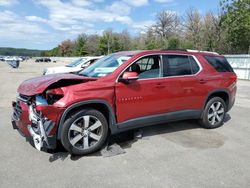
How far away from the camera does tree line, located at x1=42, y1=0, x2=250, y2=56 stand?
23.0m

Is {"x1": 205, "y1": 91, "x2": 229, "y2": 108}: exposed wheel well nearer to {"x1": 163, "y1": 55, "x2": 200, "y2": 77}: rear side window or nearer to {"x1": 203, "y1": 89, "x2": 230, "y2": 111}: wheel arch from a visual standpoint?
{"x1": 203, "y1": 89, "x2": 230, "y2": 111}: wheel arch

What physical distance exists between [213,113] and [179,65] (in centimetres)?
153

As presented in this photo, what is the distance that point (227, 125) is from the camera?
617 centimetres

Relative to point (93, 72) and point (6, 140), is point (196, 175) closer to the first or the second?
point (93, 72)

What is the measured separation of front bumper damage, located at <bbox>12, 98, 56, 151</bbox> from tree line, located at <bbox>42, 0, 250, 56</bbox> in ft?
72.3

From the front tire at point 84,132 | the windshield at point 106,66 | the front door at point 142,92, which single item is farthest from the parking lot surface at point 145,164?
the windshield at point 106,66

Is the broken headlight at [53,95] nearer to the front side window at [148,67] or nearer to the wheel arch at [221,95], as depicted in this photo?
the front side window at [148,67]

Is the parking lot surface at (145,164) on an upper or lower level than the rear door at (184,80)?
lower

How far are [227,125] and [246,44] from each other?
2424 cm

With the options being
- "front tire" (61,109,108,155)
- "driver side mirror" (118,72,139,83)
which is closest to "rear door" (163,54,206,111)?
"driver side mirror" (118,72,139,83)

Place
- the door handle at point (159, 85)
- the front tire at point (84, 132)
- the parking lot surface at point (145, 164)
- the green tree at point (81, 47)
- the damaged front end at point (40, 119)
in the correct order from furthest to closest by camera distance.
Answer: the green tree at point (81, 47), the door handle at point (159, 85), the front tire at point (84, 132), the damaged front end at point (40, 119), the parking lot surface at point (145, 164)

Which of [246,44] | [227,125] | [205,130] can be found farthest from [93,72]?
[246,44]

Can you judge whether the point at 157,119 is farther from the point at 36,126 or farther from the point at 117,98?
the point at 36,126

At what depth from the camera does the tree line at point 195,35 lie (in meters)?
23.0
